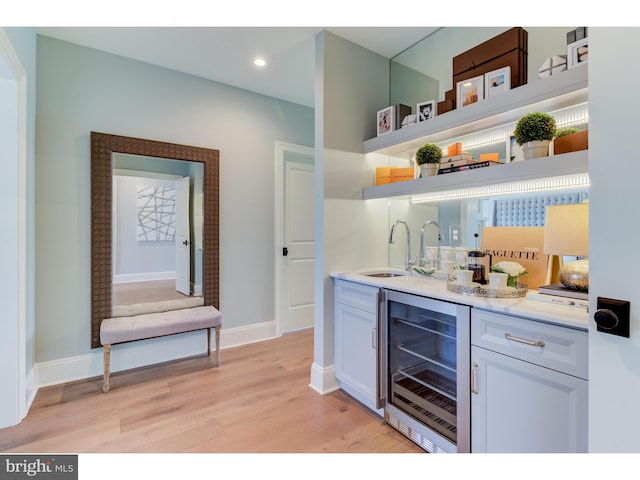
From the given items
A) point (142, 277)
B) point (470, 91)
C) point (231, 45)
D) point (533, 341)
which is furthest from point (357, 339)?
point (231, 45)

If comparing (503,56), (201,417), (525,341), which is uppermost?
(503,56)

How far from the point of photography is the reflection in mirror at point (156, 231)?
275cm

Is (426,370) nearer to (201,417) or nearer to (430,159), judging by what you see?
(430,159)

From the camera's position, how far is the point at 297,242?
3.81 metres

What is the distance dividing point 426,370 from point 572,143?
1411 mm

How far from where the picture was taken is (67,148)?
2.51 meters

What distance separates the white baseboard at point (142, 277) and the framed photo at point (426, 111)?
2533mm

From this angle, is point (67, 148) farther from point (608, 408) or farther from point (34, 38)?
point (608, 408)

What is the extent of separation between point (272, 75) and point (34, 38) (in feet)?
5.91

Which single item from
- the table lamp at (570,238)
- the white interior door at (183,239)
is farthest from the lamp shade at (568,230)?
the white interior door at (183,239)

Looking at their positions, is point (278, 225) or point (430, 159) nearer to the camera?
point (430, 159)

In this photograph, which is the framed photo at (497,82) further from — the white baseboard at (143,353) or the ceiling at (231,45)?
the white baseboard at (143,353)

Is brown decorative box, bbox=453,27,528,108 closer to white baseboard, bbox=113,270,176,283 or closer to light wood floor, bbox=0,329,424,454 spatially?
light wood floor, bbox=0,329,424,454
